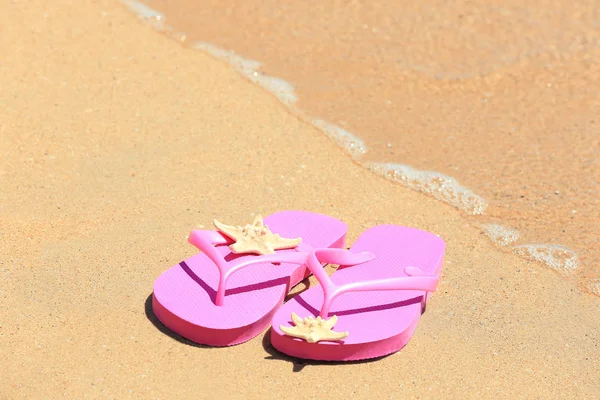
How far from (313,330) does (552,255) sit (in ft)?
4.03

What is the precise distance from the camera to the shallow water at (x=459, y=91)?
3764mm

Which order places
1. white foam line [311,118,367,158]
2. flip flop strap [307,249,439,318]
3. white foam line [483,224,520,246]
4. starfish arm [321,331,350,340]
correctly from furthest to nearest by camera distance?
1. white foam line [311,118,367,158]
2. white foam line [483,224,520,246]
3. flip flop strap [307,249,439,318]
4. starfish arm [321,331,350,340]

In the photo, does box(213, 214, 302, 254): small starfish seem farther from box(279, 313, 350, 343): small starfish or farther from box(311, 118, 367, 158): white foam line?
box(311, 118, 367, 158): white foam line

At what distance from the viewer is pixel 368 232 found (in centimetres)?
334

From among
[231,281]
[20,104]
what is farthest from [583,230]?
[20,104]

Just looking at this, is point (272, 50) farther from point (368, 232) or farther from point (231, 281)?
point (231, 281)

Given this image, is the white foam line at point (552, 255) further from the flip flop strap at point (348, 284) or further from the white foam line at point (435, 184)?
the flip flop strap at point (348, 284)

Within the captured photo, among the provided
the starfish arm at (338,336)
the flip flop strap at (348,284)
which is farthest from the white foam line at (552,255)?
the starfish arm at (338,336)

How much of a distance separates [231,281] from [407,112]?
5.90 ft

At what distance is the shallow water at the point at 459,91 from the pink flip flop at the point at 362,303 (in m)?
0.57

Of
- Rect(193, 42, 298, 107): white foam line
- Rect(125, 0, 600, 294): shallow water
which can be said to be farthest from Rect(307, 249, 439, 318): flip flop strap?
Rect(193, 42, 298, 107): white foam line

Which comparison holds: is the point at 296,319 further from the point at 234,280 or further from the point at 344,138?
the point at 344,138

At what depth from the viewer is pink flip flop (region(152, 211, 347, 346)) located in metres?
2.81

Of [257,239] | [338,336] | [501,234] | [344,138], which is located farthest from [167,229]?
[501,234]
